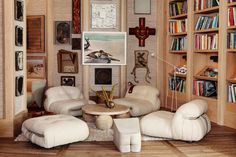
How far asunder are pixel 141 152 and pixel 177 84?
3.53 m

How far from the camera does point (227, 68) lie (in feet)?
20.0

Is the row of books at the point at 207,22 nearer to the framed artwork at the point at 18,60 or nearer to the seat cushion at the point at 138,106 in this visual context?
the seat cushion at the point at 138,106

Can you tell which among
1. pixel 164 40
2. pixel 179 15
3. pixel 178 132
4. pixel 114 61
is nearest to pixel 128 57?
pixel 114 61

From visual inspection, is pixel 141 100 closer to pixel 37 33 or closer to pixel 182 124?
pixel 182 124

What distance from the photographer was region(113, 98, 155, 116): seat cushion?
22.1ft

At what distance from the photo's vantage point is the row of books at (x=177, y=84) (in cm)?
762

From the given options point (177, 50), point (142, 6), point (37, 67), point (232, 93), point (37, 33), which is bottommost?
point (232, 93)

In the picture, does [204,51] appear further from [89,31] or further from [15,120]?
[15,120]

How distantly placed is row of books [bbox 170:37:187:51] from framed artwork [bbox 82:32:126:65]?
1.11 metres

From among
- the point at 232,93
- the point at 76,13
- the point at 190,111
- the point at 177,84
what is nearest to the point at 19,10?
the point at 76,13

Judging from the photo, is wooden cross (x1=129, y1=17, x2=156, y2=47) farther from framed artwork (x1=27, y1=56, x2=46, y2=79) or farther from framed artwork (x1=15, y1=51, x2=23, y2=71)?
framed artwork (x1=15, y1=51, x2=23, y2=71)

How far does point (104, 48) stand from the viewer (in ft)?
27.2

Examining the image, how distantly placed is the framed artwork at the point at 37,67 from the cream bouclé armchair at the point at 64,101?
4.01 feet

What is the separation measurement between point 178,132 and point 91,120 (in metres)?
1.91
